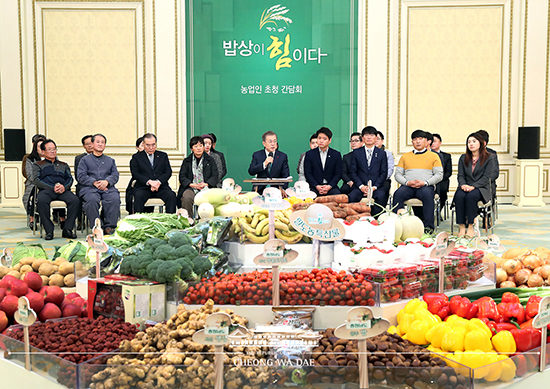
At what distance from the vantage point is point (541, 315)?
82.3 inches

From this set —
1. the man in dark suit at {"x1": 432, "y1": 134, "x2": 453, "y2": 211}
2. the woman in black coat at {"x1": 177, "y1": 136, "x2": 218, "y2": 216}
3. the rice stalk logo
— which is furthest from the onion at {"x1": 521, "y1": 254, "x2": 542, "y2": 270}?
the rice stalk logo

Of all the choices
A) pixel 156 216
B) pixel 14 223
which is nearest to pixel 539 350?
pixel 156 216

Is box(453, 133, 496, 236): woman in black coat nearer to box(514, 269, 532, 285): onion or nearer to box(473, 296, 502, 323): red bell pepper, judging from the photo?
box(514, 269, 532, 285): onion

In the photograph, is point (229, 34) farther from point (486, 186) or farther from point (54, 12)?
point (486, 186)

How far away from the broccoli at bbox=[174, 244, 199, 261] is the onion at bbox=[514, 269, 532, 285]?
1.94 meters

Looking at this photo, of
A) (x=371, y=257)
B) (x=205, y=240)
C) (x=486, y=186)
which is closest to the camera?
(x=371, y=257)

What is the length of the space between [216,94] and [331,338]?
27.2 feet

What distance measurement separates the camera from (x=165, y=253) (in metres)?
2.91

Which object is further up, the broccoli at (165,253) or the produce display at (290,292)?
the broccoli at (165,253)

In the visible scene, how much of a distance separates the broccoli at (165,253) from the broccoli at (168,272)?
15 centimetres

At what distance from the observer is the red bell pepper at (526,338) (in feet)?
7.50

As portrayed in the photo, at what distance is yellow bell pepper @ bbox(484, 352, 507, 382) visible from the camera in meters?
2.07

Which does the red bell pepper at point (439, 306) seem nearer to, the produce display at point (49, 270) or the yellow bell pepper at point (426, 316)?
the yellow bell pepper at point (426, 316)

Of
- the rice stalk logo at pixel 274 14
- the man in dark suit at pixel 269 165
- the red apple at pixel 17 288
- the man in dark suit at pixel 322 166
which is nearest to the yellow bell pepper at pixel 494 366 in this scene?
the red apple at pixel 17 288
